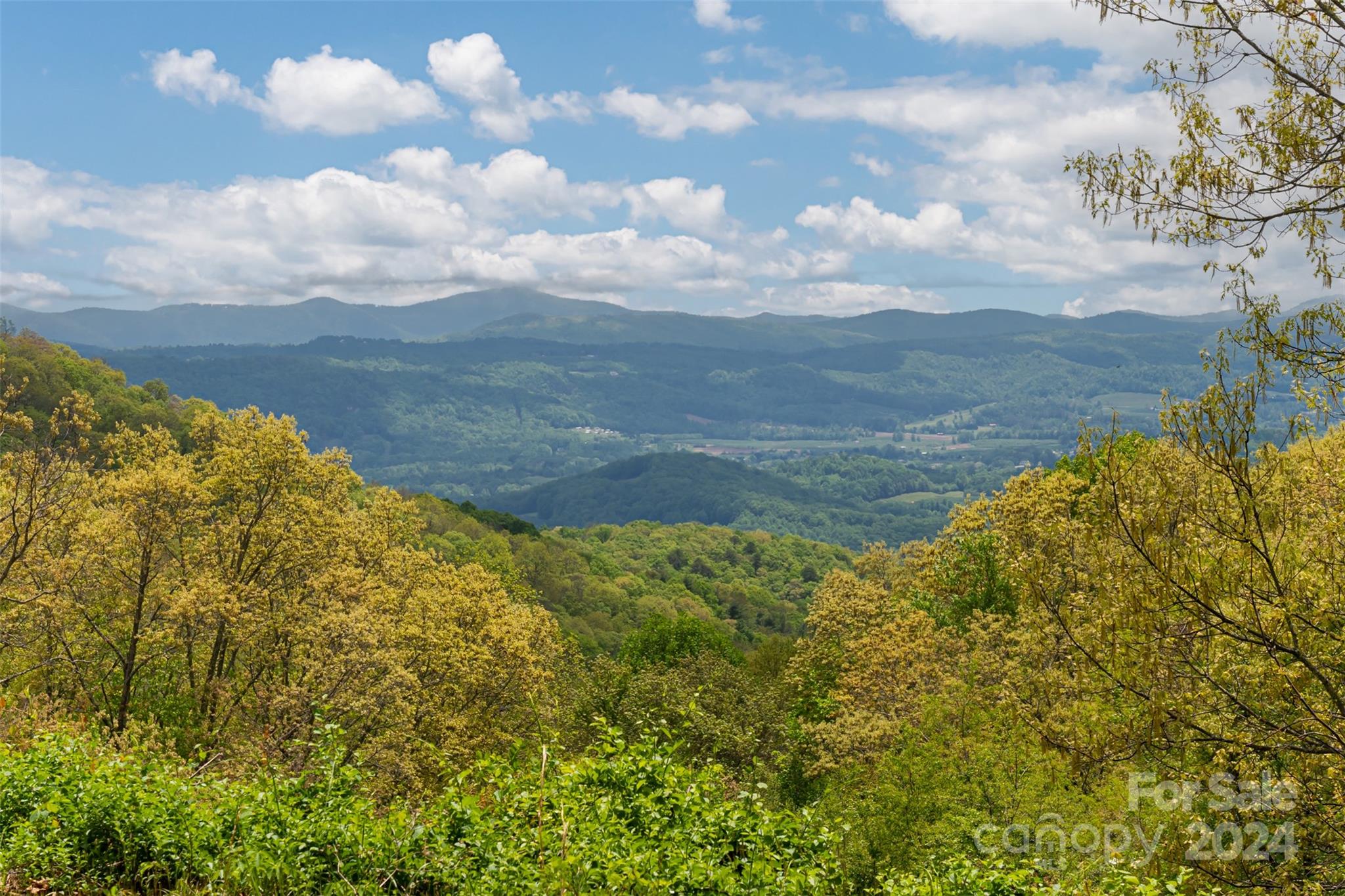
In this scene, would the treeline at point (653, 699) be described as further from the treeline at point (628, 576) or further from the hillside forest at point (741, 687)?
the treeline at point (628, 576)

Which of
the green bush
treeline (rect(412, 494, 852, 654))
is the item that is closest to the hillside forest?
the green bush

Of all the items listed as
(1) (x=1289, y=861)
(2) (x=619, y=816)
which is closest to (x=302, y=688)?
(2) (x=619, y=816)

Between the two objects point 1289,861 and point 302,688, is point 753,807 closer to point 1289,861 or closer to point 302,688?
point 1289,861

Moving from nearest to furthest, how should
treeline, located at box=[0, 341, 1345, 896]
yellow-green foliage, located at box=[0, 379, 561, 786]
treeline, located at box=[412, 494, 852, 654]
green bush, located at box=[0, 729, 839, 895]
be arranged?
green bush, located at box=[0, 729, 839, 895], treeline, located at box=[0, 341, 1345, 896], yellow-green foliage, located at box=[0, 379, 561, 786], treeline, located at box=[412, 494, 852, 654]

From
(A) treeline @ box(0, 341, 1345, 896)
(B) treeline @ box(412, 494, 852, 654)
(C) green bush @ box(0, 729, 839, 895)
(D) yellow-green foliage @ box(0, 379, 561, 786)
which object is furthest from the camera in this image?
(B) treeline @ box(412, 494, 852, 654)

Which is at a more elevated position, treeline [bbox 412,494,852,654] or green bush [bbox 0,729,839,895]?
green bush [bbox 0,729,839,895]

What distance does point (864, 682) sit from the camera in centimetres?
3052

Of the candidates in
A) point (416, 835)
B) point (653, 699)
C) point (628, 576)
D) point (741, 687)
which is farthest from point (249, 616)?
point (628, 576)

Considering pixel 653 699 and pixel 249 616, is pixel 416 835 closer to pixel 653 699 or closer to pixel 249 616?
pixel 249 616

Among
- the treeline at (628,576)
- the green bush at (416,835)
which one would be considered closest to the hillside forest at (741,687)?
the green bush at (416,835)

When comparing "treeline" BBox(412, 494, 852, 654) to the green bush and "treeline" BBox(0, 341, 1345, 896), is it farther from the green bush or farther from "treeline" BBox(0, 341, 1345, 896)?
the green bush

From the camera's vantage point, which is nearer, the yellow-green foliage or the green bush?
the green bush

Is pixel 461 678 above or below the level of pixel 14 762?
below

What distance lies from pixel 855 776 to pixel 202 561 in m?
19.7
